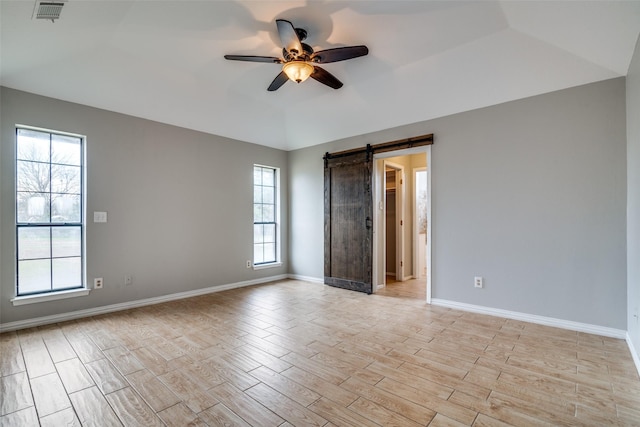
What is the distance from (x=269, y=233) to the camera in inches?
224

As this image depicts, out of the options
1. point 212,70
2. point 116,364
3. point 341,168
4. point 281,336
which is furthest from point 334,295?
point 212,70

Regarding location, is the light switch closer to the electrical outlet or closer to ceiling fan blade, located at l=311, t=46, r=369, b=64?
ceiling fan blade, located at l=311, t=46, r=369, b=64

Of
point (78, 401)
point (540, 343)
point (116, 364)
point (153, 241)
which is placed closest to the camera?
point (78, 401)

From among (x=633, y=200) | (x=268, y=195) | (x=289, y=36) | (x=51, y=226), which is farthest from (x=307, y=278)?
(x=633, y=200)

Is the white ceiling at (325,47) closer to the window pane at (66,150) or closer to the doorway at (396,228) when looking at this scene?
the window pane at (66,150)

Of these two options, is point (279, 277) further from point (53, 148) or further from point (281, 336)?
point (53, 148)

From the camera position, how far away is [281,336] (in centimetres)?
295

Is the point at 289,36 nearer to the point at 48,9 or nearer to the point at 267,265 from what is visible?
the point at 48,9

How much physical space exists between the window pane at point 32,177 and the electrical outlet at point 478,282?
5170 mm

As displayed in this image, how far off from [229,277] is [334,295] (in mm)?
1793

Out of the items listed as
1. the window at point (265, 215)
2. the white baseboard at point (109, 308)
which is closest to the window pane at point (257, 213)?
the window at point (265, 215)

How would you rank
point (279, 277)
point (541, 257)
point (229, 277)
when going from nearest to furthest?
1. point (541, 257)
2. point (229, 277)
3. point (279, 277)

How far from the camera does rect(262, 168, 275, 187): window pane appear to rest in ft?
18.6

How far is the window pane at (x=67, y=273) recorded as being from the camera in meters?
3.39
